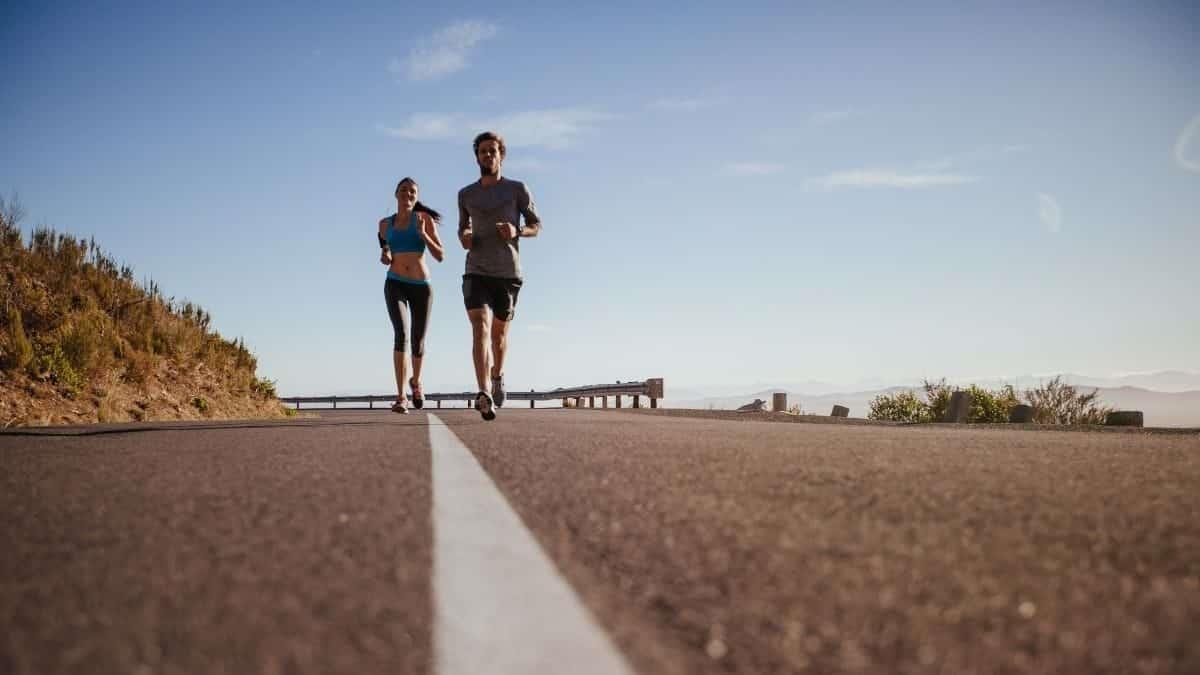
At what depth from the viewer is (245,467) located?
359 centimetres

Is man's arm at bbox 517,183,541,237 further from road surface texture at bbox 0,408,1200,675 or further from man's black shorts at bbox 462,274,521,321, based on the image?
road surface texture at bbox 0,408,1200,675

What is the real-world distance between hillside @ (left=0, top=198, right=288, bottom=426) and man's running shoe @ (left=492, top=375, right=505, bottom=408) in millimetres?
4960

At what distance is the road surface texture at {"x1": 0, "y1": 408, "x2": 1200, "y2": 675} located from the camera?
1.31 m

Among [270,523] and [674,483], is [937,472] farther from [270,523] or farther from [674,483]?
[270,523]

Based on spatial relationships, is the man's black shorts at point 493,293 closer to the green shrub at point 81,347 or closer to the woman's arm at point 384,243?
the woman's arm at point 384,243

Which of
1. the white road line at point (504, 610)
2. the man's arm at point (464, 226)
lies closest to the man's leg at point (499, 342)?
the man's arm at point (464, 226)

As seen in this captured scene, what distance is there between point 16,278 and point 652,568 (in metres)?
11.5

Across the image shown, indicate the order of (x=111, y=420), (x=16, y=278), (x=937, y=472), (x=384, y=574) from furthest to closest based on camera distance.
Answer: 1. (x=16, y=278)
2. (x=111, y=420)
3. (x=937, y=472)
4. (x=384, y=574)

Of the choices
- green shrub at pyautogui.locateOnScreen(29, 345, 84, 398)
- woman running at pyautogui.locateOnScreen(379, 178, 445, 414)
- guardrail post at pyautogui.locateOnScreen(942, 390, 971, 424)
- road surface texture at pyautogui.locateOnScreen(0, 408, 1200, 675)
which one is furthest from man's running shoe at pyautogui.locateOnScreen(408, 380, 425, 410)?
guardrail post at pyautogui.locateOnScreen(942, 390, 971, 424)

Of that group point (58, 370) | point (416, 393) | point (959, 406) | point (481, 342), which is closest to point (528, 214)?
point (481, 342)

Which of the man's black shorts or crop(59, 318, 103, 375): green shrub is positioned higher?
the man's black shorts

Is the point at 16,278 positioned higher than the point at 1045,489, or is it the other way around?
the point at 16,278

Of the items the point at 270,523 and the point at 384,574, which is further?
the point at 270,523

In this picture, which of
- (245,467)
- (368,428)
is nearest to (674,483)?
(245,467)
